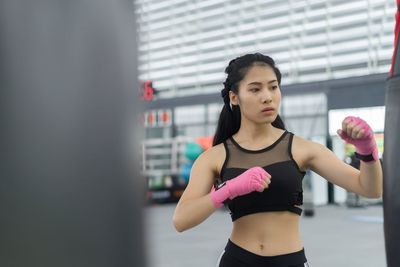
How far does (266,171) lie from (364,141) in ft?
1.05

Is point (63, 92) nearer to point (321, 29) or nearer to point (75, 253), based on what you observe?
point (75, 253)

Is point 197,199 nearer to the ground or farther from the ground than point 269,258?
farther from the ground

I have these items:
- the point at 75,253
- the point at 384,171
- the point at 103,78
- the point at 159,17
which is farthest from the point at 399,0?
the point at 159,17

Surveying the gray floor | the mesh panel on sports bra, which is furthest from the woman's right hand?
the gray floor

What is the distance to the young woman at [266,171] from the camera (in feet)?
4.87

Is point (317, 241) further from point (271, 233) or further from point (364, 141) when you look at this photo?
point (364, 141)

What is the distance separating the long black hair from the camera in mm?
1616

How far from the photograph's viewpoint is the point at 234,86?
1642mm

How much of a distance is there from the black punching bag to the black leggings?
51 cm

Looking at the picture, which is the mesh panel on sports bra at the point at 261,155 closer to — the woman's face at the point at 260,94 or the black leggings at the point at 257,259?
the woman's face at the point at 260,94

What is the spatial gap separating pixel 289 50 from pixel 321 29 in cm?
121

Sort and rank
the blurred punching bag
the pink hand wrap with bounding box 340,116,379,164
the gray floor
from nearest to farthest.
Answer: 1. the blurred punching bag
2. the pink hand wrap with bounding box 340,116,379,164
3. the gray floor

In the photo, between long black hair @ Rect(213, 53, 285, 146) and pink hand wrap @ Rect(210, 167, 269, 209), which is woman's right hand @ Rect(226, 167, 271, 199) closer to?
pink hand wrap @ Rect(210, 167, 269, 209)

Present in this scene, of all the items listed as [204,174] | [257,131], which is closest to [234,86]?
[257,131]
